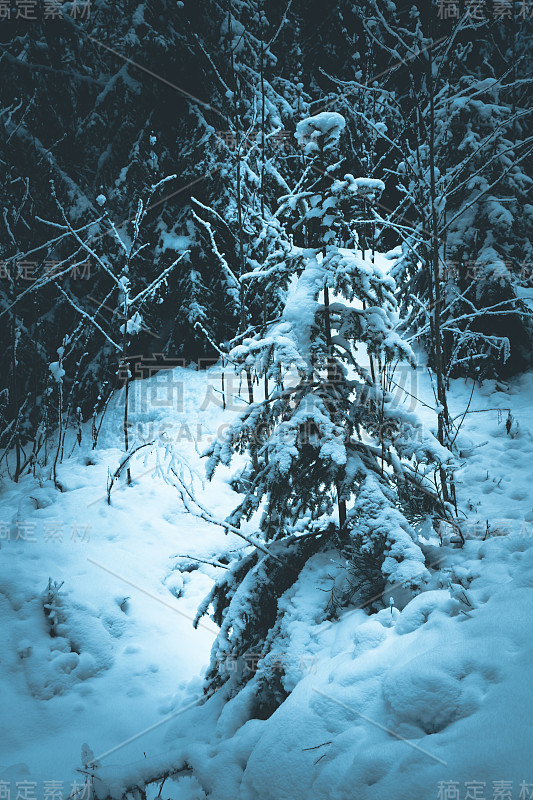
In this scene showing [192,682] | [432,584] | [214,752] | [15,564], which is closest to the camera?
[214,752]

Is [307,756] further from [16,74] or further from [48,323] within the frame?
[16,74]

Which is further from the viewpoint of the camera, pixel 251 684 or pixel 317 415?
pixel 317 415

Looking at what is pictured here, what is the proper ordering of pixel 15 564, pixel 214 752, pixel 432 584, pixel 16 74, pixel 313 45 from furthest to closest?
pixel 313 45 < pixel 16 74 < pixel 15 564 < pixel 432 584 < pixel 214 752

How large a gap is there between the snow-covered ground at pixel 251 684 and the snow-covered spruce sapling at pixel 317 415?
0.34 m

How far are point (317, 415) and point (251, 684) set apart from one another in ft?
5.74

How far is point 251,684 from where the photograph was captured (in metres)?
3.08

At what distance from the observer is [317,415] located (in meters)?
3.23

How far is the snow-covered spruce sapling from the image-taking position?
3.18 m

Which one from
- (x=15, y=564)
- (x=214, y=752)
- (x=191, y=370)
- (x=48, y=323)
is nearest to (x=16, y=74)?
(x=48, y=323)

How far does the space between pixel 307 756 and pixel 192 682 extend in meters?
2.26

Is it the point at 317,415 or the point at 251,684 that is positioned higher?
the point at 317,415

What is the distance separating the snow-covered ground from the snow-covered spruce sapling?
0.34 m

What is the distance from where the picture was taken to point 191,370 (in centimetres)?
1023

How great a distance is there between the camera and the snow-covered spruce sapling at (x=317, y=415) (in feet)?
10.4
